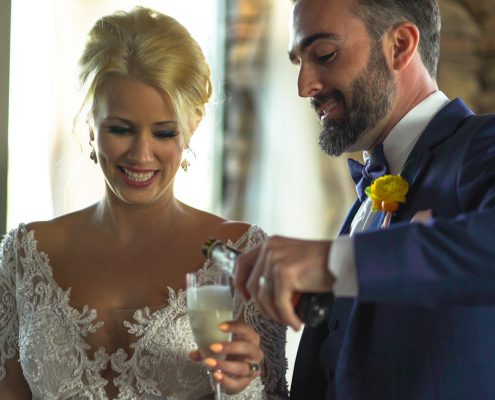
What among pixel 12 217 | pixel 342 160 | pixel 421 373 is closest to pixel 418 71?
pixel 421 373

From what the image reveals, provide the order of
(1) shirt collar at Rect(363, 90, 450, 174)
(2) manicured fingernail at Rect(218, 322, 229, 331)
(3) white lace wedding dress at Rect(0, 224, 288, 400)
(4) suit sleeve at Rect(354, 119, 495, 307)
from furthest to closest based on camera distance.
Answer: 1. (3) white lace wedding dress at Rect(0, 224, 288, 400)
2. (1) shirt collar at Rect(363, 90, 450, 174)
3. (2) manicured fingernail at Rect(218, 322, 229, 331)
4. (4) suit sleeve at Rect(354, 119, 495, 307)

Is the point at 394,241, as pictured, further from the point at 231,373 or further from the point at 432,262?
the point at 231,373

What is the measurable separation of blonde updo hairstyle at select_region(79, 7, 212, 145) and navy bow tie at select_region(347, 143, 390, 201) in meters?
0.47

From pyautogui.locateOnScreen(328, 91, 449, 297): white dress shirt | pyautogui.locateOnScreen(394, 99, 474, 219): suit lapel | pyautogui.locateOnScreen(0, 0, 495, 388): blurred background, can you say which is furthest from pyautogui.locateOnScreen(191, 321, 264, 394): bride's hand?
pyautogui.locateOnScreen(0, 0, 495, 388): blurred background

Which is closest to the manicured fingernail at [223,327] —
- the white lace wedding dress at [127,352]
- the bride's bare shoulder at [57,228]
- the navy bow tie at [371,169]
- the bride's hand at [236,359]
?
the bride's hand at [236,359]

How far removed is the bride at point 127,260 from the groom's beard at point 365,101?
439 mm

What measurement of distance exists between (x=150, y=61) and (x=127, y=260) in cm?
55

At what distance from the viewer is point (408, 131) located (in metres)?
1.89

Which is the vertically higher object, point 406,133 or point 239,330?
point 406,133

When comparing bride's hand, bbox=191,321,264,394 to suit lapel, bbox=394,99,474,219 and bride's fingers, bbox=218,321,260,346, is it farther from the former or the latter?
suit lapel, bbox=394,99,474,219

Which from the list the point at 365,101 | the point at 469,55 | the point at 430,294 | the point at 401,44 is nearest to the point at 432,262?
the point at 430,294

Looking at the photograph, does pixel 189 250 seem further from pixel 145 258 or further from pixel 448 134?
pixel 448 134

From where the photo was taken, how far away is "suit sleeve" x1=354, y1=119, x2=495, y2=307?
1.33 meters

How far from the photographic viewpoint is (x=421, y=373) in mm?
1707
